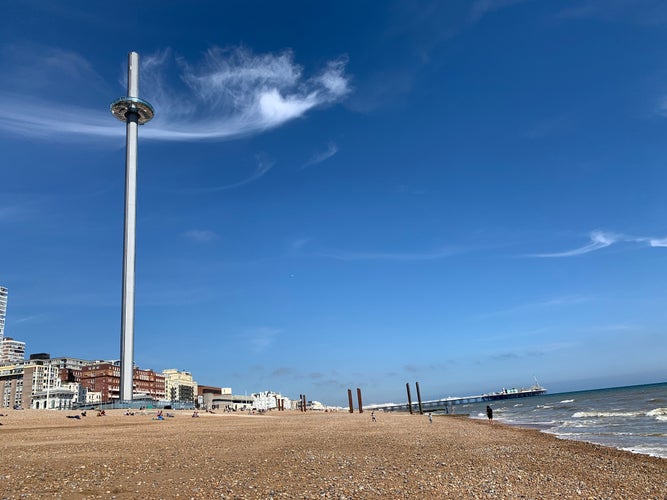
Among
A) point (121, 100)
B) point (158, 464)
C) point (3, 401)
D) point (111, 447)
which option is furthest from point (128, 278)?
point (3, 401)

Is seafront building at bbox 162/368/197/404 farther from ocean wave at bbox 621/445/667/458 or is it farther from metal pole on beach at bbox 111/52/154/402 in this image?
ocean wave at bbox 621/445/667/458

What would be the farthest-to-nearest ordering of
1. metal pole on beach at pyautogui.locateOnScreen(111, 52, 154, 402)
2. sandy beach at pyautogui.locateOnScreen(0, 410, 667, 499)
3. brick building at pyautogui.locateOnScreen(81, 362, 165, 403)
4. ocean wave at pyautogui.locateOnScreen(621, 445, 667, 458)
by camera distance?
brick building at pyautogui.locateOnScreen(81, 362, 165, 403), metal pole on beach at pyautogui.locateOnScreen(111, 52, 154, 402), ocean wave at pyautogui.locateOnScreen(621, 445, 667, 458), sandy beach at pyautogui.locateOnScreen(0, 410, 667, 499)

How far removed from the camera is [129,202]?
8275cm

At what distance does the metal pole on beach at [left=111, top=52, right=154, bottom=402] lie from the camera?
76.4 metres

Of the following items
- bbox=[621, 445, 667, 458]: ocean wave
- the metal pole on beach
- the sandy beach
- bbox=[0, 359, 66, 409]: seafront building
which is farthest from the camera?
bbox=[0, 359, 66, 409]: seafront building

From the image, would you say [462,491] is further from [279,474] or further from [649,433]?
[649,433]

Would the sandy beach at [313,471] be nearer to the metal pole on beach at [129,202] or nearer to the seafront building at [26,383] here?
the metal pole on beach at [129,202]

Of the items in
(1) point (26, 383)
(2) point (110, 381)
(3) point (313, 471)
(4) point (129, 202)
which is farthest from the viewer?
(2) point (110, 381)

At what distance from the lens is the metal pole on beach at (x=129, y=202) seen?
76394mm

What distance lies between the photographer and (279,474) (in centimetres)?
1398

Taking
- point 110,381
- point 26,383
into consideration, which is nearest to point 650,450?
point 110,381

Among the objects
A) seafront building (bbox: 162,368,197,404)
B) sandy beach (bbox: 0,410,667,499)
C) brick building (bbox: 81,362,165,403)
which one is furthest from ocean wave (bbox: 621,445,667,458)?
seafront building (bbox: 162,368,197,404)

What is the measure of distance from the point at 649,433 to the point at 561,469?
19.6 m

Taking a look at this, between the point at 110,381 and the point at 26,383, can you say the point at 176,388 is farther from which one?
the point at 26,383
